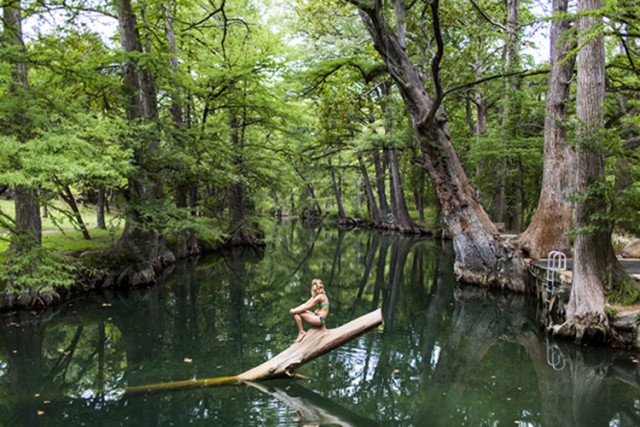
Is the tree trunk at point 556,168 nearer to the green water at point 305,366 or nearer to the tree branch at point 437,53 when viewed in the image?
the green water at point 305,366

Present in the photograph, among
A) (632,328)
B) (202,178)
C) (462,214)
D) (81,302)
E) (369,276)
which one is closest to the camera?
(632,328)

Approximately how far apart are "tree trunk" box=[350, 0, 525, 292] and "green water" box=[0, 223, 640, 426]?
Result: 0.87 metres

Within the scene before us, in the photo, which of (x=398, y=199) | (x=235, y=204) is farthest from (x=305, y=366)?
(x=398, y=199)

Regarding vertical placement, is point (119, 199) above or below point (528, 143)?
below

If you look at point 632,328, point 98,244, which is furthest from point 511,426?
point 98,244

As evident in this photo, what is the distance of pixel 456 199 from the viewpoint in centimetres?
1320

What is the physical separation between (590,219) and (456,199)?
560 cm

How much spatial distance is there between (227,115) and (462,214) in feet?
34.8

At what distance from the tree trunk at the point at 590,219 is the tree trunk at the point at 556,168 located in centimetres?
380

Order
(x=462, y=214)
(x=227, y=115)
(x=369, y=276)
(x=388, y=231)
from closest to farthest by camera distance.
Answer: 1. (x=462, y=214)
2. (x=369, y=276)
3. (x=227, y=115)
4. (x=388, y=231)

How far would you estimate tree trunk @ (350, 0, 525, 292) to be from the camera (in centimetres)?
1244

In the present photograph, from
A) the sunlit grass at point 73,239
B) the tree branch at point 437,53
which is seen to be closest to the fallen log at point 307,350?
Answer: the tree branch at point 437,53

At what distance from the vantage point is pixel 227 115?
1883 centimetres

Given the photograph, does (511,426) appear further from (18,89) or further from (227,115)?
(227,115)
